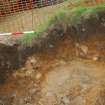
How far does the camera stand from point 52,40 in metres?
4.85

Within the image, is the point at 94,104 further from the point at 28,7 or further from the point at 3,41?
the point at 28,7

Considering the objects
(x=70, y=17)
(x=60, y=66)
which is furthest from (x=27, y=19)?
(x=60, y=66)

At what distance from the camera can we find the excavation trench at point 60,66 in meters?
4.77

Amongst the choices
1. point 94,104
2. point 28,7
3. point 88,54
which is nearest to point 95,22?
point 88,54

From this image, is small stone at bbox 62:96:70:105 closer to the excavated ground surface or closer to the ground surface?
the excavated ground surface

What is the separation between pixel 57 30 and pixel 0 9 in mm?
2430

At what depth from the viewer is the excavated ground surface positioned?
4770mm

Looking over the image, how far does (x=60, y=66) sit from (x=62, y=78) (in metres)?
0.22

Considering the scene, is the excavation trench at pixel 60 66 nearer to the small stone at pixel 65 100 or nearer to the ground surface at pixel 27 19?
the small stone at pixel 65 100

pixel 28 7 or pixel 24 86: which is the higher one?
pixel 28 7

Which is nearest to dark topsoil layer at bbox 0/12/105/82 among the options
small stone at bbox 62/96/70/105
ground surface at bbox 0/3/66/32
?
small stone at bbox 62/96/70/105

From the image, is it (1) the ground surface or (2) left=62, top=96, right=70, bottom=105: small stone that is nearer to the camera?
(2) left=62, top=96, right=70, bottom=105: small stone

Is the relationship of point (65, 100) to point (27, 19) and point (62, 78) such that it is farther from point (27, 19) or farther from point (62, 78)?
point (27, 19)

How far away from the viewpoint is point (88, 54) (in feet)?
15.6
